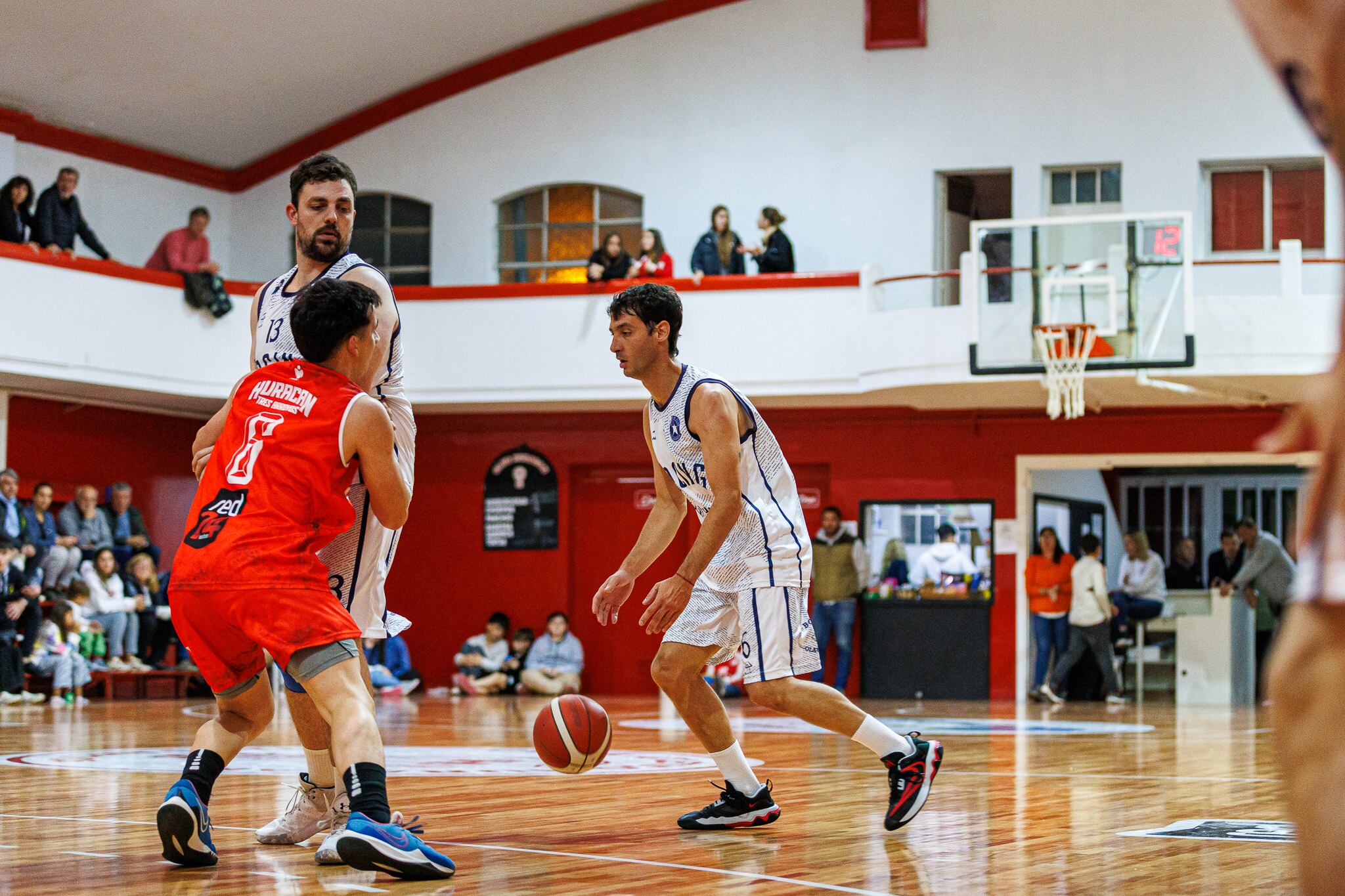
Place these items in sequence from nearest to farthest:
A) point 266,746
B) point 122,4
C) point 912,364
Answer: point 266,746 < point 912,364 < point 122,4

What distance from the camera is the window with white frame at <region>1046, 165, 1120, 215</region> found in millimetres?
17156

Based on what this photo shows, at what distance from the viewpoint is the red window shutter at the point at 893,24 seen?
1767cm

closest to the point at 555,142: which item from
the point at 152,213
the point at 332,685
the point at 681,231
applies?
the point at 681,231

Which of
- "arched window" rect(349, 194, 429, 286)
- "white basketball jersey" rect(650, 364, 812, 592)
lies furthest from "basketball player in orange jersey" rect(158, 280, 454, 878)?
"arched window" rect(349, 194, 429, 286)

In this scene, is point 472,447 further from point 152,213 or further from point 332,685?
point 332,685

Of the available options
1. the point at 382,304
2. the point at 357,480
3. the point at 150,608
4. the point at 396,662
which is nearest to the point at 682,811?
the point at 357,480

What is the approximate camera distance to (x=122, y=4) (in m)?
16.0

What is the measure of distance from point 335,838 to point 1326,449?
292 cm

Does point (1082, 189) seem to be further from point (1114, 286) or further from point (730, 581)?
point (730, 581)

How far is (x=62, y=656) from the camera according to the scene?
14.2 metres

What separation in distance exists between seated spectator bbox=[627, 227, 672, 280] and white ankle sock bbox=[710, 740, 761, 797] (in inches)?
458

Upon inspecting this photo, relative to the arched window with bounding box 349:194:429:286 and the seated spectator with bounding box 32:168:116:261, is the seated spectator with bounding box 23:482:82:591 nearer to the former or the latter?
the seated spectator with bounding box 32:168:116:261

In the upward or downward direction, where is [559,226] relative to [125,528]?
upward

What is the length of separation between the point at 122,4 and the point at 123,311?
3.25 meters
